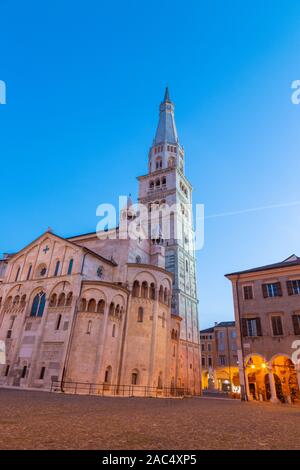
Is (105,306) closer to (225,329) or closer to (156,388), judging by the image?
(156,388)

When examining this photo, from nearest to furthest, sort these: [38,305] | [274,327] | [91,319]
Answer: [274,327], [91,319], [38,305]

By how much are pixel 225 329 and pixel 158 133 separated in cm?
4800

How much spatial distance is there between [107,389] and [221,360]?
3919cm

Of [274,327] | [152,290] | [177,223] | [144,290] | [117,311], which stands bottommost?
[274,327]

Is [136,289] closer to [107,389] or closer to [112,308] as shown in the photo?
[112,308]

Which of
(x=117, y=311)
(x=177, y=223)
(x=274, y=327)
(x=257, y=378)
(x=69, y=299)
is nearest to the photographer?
(x=274, y=327)

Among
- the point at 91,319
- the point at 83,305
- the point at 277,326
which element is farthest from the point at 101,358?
the point at 277,326

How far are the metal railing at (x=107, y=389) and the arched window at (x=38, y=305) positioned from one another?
7586 millimetres

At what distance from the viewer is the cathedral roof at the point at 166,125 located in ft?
218

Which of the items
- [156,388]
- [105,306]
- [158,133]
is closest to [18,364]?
[105,306]

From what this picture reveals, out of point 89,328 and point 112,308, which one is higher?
point 112,308

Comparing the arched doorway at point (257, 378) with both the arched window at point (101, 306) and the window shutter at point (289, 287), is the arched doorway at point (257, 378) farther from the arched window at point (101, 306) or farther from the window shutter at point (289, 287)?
the arched window at point (101, 306)

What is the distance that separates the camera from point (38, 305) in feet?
99.2
